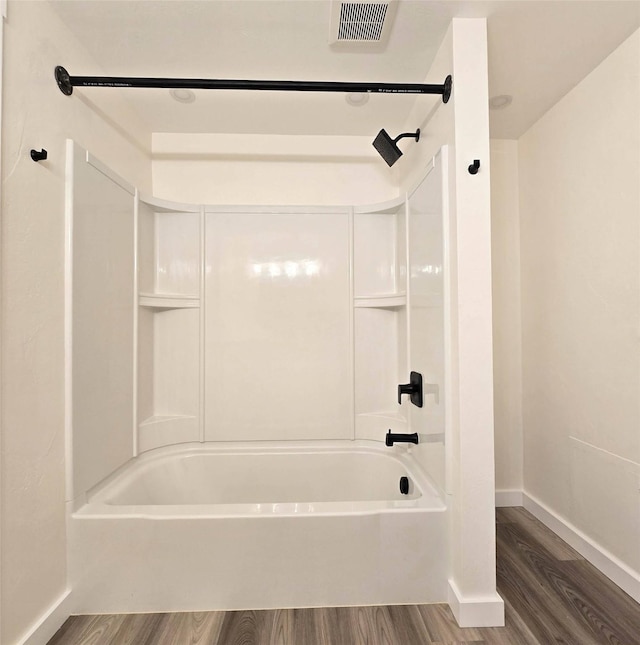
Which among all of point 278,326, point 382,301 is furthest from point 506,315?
point 278,326

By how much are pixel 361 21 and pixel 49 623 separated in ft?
8.39

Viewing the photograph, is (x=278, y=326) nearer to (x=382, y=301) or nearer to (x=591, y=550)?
(x=382, y=301)

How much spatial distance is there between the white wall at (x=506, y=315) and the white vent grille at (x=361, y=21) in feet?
4.53

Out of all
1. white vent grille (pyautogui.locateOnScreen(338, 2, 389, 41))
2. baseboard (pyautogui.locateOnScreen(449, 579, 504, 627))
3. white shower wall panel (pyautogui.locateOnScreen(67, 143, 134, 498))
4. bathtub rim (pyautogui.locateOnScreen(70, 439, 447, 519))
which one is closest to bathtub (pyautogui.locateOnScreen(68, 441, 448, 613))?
bathtub rim (pyautogui.locateOnScreen(70, 439, 447, 519))

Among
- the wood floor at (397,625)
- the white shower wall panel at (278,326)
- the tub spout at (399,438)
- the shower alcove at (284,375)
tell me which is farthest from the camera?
the white shower wall panel at (278,326)

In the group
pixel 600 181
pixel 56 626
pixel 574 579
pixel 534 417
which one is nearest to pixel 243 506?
pixel 56 626

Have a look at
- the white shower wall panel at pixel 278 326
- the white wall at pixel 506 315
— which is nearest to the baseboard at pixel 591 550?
the white wall at pixel 506 315

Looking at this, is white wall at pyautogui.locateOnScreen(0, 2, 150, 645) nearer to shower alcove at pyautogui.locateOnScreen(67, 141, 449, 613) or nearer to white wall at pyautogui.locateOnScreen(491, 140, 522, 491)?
shower alcove at pyautogui.locateOnScreen(67, 141, 449, 613)

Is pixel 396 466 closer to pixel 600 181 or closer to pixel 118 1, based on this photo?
pixel 600 181

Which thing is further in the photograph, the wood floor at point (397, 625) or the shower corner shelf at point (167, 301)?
the shower corner shelf at point (167, 301)

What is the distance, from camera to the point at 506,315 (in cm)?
272

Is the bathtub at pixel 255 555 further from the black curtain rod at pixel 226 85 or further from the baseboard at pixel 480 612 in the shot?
the black curtain rod at pixel 226 85

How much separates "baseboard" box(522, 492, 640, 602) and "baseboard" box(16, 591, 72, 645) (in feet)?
7.53

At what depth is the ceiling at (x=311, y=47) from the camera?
5.25ft
